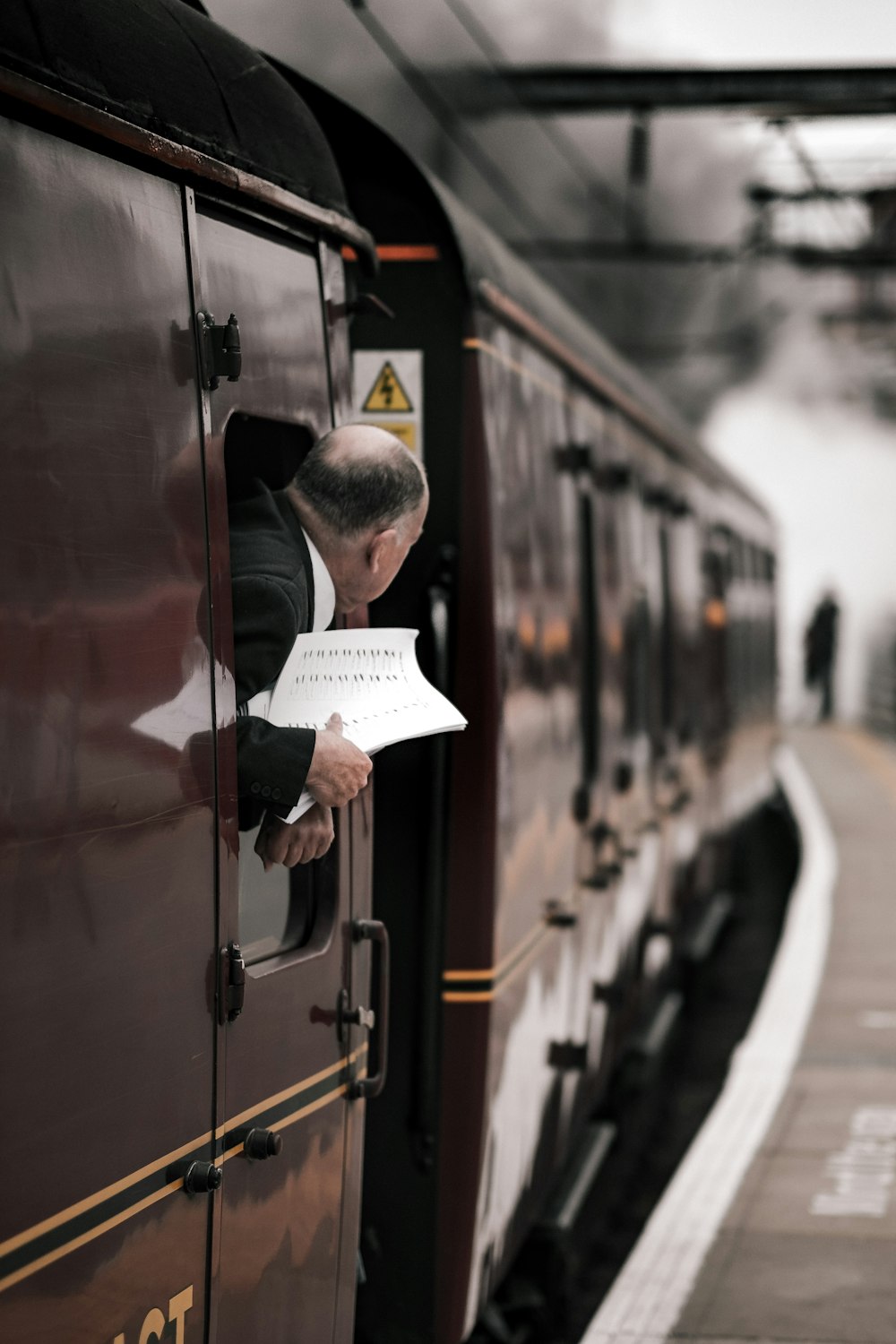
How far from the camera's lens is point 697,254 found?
19.7m

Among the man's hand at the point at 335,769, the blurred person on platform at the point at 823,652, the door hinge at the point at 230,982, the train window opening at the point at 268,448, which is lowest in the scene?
the blurred person on platform at the point at 823,652

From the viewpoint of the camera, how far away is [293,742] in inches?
→ 116

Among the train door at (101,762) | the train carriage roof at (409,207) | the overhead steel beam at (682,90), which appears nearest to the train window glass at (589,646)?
the train carriage roof at (409,207)

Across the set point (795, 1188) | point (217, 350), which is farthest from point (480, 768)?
point (795, 1188)

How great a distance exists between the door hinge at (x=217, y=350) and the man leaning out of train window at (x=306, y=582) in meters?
0.24

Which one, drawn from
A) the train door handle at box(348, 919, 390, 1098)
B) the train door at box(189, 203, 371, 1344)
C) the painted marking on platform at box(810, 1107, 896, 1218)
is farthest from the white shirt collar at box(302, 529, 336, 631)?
the painted marking on platform at box(810, 1107, 896, 1218)

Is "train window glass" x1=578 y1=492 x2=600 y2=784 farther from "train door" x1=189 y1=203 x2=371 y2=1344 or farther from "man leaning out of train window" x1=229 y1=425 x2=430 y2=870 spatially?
"man leaning out of train window" x1=229 y1=425 x2=430 y2=870

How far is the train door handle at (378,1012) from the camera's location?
11.7 feet

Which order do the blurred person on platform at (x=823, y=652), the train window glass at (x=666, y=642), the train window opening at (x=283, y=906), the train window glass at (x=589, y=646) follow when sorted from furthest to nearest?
the blurred person on platform at (x=823, y=652) < the train window glass at (x=666, y=642) < the train window glass at (x=589, y=646) < the train window opening at (x=283, y=906)

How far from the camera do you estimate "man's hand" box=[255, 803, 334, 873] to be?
307 centimetres

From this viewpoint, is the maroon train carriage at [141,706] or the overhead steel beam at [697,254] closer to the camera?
the maroon train carriage at [141,706]

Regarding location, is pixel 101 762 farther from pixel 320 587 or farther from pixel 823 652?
pixel 823 652

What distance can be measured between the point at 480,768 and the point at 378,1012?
0.79 m

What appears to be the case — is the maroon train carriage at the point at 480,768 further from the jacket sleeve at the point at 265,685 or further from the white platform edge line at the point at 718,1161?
the jacket sleeve at the point at 265,685
